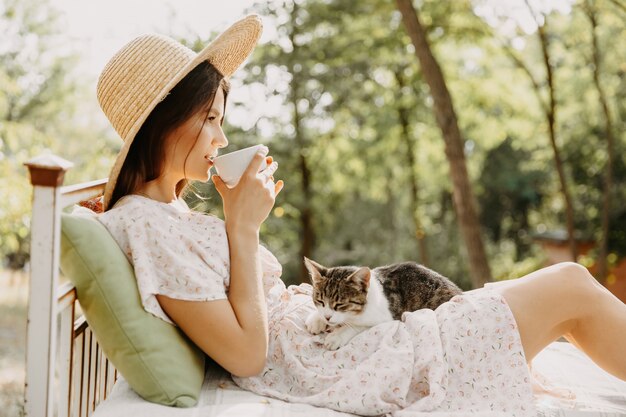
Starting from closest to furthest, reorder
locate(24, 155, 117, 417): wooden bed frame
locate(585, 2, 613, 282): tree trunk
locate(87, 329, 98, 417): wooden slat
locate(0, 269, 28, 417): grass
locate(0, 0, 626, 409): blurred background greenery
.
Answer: locate(24, 155, 117, 417): wooden bed frame
locate(87, 329, 98, 417): wooden slat
locate(0, 269, 28, 417): grass
locate(0, 0, 626, 409): blurred background greenery
locate(585, 2, 613, 282): tree trunk

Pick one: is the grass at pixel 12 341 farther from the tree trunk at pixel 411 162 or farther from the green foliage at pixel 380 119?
the tree trunk at pixel 411 162

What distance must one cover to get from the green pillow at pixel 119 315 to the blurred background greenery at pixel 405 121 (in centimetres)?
426

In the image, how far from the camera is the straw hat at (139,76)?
1.70 metres

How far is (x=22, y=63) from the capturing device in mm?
18734

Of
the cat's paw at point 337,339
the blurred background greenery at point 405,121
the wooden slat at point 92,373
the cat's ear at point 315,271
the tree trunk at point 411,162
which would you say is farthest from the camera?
the tree trunk at point 411,162

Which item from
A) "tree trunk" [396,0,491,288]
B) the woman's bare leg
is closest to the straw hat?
the woman's bare leg

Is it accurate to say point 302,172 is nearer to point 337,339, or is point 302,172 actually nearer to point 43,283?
point 337,339

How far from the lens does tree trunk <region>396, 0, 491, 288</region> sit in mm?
5652

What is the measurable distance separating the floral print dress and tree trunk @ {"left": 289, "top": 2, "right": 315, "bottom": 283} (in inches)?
285

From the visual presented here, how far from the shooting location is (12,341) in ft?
32.9

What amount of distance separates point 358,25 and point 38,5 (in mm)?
12615

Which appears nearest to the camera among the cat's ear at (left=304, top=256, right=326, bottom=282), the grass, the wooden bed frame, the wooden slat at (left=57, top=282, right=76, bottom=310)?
the wooden bed frame

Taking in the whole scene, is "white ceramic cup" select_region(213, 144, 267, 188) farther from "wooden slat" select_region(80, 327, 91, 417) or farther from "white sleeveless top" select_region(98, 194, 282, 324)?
"wooden slat" select_region(80, 327, 91, 417)

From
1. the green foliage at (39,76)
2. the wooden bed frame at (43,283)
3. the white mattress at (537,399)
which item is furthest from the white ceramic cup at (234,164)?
the green foliage at (39,76)
